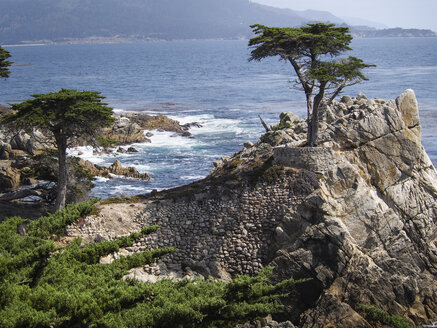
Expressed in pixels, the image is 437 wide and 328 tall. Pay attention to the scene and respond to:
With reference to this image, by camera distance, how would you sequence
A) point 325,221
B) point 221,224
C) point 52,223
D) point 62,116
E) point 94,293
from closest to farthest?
point 94,293 < point 52,223 < point 325,221 < point 221,224 < point 62,116

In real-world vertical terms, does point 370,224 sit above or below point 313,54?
below

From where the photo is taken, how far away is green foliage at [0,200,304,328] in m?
11.0

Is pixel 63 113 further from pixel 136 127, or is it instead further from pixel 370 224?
pixel 136 127

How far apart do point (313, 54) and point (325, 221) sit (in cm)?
960

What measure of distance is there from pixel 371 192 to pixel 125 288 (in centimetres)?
1288

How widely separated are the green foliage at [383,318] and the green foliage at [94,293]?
4.20m

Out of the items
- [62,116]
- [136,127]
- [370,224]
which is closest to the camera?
[370,224]

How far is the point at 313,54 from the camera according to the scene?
25.1 metres

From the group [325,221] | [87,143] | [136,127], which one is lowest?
[136,127]

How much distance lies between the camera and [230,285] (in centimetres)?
1306

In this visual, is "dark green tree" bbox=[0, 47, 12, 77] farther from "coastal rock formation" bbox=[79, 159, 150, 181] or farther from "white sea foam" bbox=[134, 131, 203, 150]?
"white sea foam" bbox=[134, 131, 203, 150]

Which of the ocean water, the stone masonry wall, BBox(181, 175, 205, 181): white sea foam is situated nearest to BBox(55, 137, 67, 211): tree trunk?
the stone masonry wall

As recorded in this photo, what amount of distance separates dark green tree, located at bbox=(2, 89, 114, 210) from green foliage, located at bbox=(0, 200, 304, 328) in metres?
9.11

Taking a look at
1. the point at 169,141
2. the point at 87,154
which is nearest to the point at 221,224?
the point at 87,154
